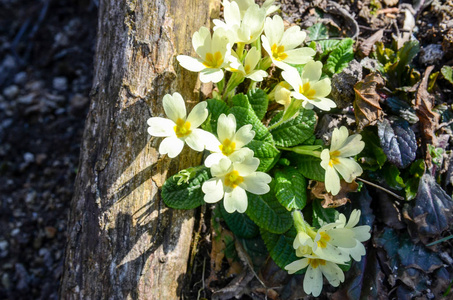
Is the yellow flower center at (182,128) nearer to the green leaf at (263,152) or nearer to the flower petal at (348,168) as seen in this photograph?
the green leaf at (263,152)

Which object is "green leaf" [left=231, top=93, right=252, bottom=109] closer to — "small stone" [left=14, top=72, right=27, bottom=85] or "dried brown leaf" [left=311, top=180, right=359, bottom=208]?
"dried brown leaf" [left=311, top=180, right=359, bottom=208]

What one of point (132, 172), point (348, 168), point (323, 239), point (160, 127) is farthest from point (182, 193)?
point (348, 168)

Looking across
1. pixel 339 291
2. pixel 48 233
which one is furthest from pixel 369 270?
pixel 48 233

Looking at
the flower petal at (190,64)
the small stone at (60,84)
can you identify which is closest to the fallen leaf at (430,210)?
the flower petal at (190,64)

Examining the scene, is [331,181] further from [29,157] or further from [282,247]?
[29,157]

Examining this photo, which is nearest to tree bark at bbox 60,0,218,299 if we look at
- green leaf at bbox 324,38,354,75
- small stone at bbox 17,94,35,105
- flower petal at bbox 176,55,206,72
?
flower petal at bbox 176,55,206,72

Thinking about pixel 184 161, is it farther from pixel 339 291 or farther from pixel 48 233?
pixel 48 233

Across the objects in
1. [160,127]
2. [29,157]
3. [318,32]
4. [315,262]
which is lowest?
[29,157]
